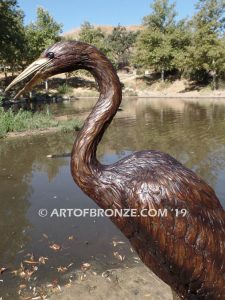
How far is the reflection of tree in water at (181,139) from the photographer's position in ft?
30.9

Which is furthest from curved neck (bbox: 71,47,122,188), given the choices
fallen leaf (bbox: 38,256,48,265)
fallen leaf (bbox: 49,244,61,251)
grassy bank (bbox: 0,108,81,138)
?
grassy bank (bbox: 0,108,81,138)

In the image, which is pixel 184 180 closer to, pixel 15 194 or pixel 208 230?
pixel 208 230

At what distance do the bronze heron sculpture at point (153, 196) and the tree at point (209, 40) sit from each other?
32673 mm

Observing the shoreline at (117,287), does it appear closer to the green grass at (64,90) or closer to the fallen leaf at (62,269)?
the fallen leaf at (62,269)

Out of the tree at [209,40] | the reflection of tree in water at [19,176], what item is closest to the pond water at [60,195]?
the reflection of tree in water at [19,176]

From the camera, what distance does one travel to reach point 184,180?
99.2 inches

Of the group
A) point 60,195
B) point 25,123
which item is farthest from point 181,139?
point 60,195

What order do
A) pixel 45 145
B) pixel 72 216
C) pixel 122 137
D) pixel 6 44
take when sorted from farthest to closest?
pixel 6 44 → pixel 122 137 → pixel 45 145 → pixel 72 216

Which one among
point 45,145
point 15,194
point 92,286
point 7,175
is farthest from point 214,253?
point 45,145

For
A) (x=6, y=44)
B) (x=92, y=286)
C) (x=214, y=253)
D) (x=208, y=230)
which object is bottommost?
(x=92, y=286)

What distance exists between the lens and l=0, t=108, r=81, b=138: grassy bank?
43.2 ft

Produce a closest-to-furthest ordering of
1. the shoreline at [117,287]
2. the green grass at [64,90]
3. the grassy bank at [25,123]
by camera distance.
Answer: the shoreline at [117,287] < the grassy bank at [25,123] < the green grass at [64,90]

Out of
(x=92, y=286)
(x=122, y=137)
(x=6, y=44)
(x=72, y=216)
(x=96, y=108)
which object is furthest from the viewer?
(x=6, y=44)

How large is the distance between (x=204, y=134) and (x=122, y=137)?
3217mm
